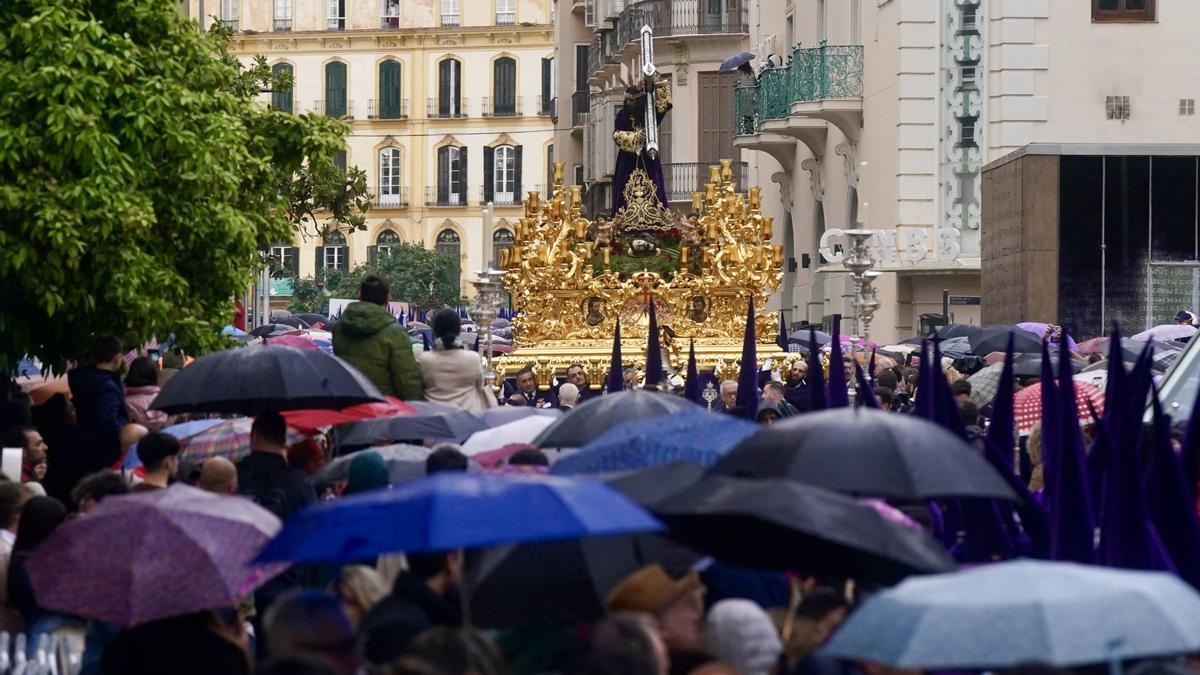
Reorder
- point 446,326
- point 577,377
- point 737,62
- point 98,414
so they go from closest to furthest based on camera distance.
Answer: point 98,414 < point 446,326 < point 577,377 < point 737,62

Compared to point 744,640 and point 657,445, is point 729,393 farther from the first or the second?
point 744,640

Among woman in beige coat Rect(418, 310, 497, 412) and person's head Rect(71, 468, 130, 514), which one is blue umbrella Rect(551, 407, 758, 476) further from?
woman in beige coat Rect(418, 310, 497, 412)

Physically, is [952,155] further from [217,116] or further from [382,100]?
[382,100]

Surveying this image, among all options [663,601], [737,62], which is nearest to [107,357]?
[663,601]

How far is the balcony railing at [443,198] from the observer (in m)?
92.3

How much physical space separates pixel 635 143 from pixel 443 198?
68.8m

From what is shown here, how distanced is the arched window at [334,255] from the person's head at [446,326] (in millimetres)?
74318

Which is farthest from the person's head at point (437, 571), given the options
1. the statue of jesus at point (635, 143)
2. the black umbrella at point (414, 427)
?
the statue of jesus at point (635, 143)

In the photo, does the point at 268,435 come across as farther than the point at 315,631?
Yes

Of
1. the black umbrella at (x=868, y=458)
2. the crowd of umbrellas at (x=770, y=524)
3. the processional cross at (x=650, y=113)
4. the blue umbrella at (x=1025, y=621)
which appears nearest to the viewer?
the blue umbrella at (x=1025, y=621)

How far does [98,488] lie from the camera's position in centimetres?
1039

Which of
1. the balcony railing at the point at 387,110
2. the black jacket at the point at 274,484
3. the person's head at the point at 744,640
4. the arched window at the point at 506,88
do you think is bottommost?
the person's head at the point at 744,640

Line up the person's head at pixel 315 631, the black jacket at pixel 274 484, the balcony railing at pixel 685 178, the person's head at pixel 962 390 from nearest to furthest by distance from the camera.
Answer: the person's head at pixel 315 631, the black jacket at pixel 274 484, the person's head at pixel 962 390, the balcony railing at pixel 685 178

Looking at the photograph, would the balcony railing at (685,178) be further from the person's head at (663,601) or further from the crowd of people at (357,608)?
the person's head at (663,601)
